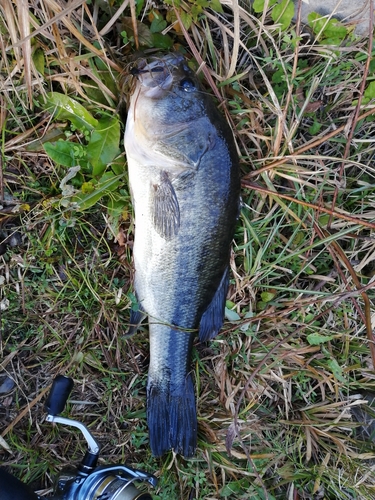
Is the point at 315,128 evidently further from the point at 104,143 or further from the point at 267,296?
the point at 104,143

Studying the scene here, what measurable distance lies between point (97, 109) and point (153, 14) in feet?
1.91

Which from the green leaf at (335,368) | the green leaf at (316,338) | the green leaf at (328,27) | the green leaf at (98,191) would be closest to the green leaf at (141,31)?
the green leaf at (98,191)

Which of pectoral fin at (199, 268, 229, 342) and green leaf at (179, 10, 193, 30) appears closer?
green leaf at (179, 10, 193, 30)

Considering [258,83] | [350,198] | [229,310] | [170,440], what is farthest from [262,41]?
[170,440]

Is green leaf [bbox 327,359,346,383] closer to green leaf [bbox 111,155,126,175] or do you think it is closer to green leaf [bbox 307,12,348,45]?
green leaf [bbox 111,155,126,175]

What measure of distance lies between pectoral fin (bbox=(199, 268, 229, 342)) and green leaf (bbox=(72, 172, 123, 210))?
0.82 m

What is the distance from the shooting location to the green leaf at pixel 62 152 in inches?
85.0

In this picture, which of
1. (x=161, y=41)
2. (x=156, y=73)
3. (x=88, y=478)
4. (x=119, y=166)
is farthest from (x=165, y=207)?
(x=88, y=478)

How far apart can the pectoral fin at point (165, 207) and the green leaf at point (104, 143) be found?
0.37 meters

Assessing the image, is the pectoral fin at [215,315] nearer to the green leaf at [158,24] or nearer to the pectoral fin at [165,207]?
the pectoral fin at [165,207]

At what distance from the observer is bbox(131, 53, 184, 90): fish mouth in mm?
1930

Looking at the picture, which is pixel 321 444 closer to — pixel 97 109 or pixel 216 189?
pixel 216 189

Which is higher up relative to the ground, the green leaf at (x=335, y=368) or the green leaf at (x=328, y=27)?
the green leaf at (x=328, y=27)

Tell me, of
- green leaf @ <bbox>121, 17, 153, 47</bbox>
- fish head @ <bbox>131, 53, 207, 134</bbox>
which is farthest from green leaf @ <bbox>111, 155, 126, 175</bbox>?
green leaf @ <bbox>121, 17, 153, 47</bbox>
